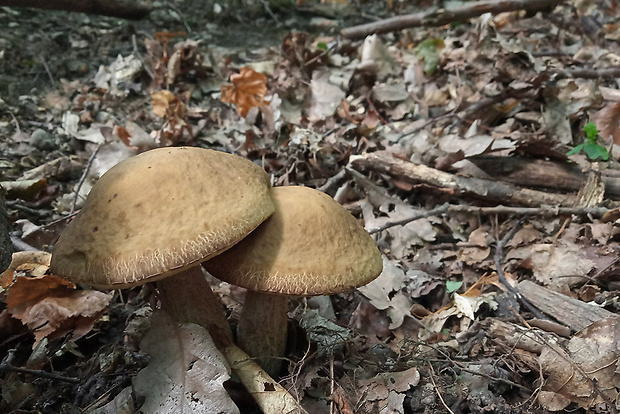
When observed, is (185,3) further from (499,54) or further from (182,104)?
(499,54)

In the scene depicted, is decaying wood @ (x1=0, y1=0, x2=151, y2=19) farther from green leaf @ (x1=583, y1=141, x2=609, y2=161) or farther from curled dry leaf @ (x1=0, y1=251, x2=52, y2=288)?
green leaf @ (x1=583, y1=141, x2=609, y2=161)

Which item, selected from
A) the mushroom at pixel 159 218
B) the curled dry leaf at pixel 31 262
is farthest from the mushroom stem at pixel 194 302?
the curled dry leaf at pixel 31 262

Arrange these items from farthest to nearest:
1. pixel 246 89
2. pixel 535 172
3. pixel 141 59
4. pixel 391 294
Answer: pixel 141 59 < pixel 246 89 < pixel 535 172 < pixel 391 294

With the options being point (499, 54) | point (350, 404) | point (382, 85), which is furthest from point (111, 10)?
point (350, 404)

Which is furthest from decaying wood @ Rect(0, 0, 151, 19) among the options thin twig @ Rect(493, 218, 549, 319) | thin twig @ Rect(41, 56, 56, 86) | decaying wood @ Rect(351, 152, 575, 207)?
thin twig @ Rect(493, 218, 549, 319)

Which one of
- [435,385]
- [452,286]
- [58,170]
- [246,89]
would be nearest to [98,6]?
[246,89]

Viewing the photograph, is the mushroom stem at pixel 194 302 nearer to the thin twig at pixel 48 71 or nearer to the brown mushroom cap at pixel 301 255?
the brown mushroom cap at pixel 301 255

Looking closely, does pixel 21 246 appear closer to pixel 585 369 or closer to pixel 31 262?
pixel 31 262

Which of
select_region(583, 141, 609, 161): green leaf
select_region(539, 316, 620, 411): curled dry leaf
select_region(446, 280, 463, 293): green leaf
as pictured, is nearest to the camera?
select_region(539, 316, 620, 411): curled dry leaf
